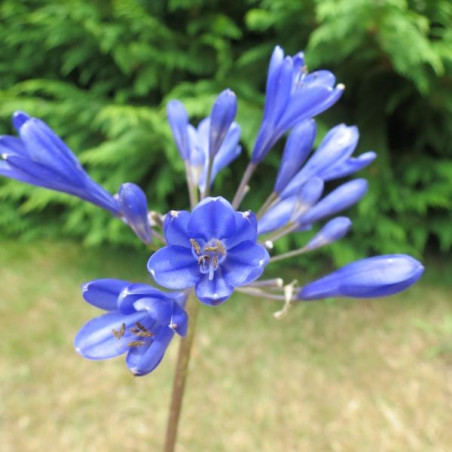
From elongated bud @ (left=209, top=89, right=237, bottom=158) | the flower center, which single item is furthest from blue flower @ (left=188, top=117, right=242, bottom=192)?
the flower center

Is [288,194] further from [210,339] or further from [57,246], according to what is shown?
[57,246]

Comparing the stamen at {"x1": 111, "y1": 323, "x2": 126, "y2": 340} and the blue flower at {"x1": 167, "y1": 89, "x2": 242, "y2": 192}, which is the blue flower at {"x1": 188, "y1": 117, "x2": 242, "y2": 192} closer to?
the blue flower at {"x1": 167, "y1": 89, "x2": 242, "y2": 192}

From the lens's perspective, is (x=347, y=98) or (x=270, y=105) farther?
(x=347, y=98)

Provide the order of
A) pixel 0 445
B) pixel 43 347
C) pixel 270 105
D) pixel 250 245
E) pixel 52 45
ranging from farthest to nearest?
1. pixel 52 45
2. pixel 43 347
3. pixel 0 445
4. pixel 270 105
5. pixel 250 245

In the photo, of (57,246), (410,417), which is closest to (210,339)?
(410,417)

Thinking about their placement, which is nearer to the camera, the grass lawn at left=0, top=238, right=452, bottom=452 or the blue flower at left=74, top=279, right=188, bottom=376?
the blue flower at left=74, top=279, right=188, bottom=376

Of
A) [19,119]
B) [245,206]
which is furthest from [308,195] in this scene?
[245,206]

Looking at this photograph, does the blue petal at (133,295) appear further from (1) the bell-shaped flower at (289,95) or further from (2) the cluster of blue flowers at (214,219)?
(1) the bell-shaped flower at (289,95)

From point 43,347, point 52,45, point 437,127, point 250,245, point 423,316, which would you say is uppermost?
point 250,245
